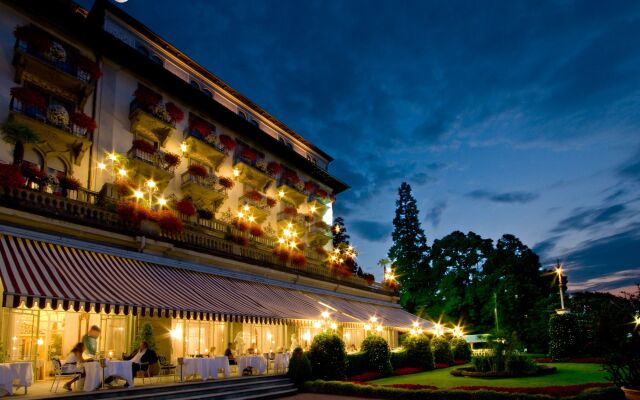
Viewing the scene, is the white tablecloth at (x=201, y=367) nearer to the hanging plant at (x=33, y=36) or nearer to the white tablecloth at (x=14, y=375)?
the white tablecloth at (x=14, y=375)

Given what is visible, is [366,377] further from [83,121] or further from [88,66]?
[88,66]

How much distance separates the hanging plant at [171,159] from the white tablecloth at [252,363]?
10.6 meters

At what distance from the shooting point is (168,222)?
62.6 ft

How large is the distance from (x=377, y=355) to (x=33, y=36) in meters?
19.5

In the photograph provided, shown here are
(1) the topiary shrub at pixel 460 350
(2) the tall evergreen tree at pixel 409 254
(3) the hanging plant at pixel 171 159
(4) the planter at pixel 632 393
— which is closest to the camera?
(4) the planter at pixel 632 393

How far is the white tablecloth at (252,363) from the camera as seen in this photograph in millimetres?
18359

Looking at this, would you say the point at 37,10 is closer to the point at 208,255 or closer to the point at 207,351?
the point at 208,255

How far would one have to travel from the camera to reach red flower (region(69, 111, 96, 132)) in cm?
1892

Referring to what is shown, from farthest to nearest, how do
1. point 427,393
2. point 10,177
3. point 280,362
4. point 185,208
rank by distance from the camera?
point 185,208 < point 280,362 < point 427,393 < point 10,177

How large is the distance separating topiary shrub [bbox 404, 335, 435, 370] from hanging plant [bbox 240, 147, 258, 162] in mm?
14496

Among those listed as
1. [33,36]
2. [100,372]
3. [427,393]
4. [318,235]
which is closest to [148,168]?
[33,36]

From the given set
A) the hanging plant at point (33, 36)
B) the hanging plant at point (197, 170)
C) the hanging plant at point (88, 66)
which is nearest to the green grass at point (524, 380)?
the hanging plant at point (197, 170)

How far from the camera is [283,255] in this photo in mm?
26766

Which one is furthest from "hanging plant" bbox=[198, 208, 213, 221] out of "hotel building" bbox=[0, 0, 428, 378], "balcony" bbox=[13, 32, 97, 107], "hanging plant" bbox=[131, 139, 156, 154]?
"balcony" bbox=[13, 32, 97, 107]
